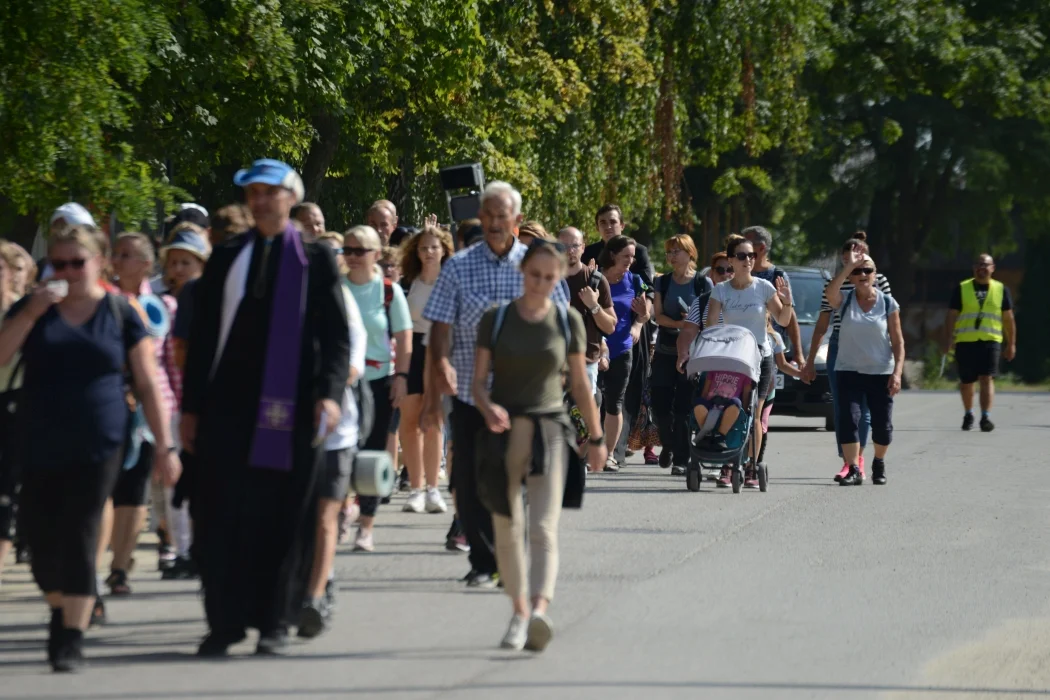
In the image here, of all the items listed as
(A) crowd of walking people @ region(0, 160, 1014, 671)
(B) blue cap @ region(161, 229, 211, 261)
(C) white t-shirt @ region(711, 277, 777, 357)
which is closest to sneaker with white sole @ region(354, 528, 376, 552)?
(A) crowd of walking people @ region(0, 160, 1014, 671)

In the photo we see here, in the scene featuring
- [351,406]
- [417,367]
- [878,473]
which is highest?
[417,367]

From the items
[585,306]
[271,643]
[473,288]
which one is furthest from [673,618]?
[585,306]

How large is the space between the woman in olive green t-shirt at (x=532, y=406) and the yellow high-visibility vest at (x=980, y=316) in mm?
15859

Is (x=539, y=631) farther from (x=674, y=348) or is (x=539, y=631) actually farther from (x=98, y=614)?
(x=674, y=348)

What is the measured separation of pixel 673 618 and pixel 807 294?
15548 mm

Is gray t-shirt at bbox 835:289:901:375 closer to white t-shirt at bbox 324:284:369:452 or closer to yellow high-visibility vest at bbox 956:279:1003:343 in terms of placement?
white t-shirt at bbox 324:284:369:452

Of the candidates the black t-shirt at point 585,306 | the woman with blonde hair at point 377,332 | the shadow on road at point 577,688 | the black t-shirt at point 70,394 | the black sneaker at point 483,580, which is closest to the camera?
the shadow on road at point 577,688

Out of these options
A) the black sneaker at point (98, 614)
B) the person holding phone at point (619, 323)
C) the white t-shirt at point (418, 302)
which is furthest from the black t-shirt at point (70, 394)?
the person holding phone at point (619, 323)

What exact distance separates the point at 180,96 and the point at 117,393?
35.5ft

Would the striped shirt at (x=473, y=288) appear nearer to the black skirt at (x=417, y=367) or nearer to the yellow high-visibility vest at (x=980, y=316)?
the black skirt at (x=417, y=367)

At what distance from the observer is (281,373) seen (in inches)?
295

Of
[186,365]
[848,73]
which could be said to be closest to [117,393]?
[186,365]

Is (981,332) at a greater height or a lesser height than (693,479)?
greater

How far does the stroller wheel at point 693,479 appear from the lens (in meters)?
14.9
